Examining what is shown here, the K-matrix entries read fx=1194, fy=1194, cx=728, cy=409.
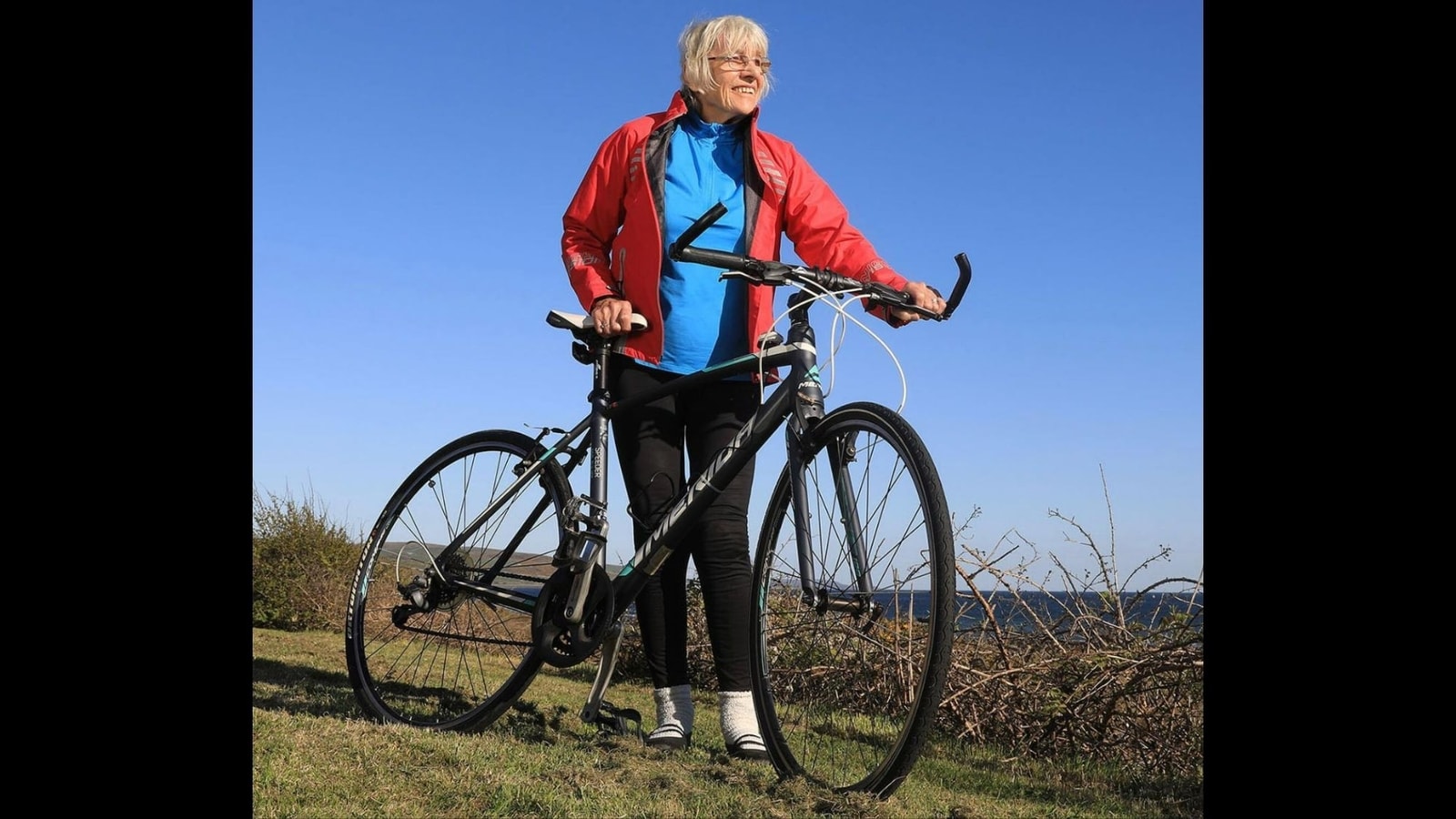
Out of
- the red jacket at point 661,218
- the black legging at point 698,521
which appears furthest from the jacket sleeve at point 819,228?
the black legging at point 698,521

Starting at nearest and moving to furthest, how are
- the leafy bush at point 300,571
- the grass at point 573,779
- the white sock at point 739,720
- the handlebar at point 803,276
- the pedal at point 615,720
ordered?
1. the grass at point 573,779
2. the handlebar at point 803,276
3. the white sock at point 739,720
4. the pedal at point 615,720
5. the leafy bush at point 300,571

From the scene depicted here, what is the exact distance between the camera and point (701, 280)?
3.47m

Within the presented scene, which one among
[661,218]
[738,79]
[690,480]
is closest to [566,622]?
[690,480]

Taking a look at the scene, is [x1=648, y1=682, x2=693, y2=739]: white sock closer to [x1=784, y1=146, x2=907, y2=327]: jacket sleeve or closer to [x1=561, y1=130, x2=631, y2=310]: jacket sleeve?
[x1=561, y1=130, x2=631, y2=310]: jacket sleeve

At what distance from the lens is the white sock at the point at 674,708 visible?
346cm

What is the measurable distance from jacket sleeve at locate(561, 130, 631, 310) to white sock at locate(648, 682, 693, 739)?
1.17 m

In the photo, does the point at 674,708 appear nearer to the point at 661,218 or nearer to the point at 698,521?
the point at 698,521

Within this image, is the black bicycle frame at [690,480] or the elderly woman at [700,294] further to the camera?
the elderly woman at [700,294]

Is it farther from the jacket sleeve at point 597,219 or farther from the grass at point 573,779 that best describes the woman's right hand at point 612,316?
the grass at point 573,779

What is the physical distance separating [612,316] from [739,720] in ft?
3.87
